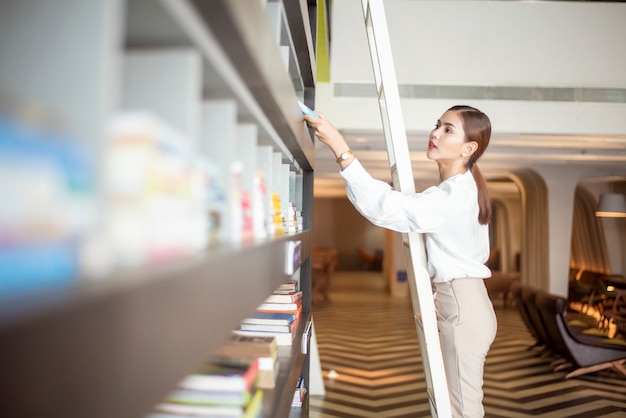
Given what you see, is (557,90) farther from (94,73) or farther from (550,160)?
(94,73)

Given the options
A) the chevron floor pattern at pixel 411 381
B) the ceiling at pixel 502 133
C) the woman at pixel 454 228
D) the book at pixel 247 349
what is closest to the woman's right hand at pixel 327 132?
the woman at pixel 454 228

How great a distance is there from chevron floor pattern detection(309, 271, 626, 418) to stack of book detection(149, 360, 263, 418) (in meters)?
3.59

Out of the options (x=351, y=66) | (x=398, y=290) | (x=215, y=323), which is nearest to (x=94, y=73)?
(x=215, y=323)

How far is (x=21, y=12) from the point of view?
1.72 feet

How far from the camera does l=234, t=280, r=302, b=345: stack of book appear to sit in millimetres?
1940

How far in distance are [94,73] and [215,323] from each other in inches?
14.6

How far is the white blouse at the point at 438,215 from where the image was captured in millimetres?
2301

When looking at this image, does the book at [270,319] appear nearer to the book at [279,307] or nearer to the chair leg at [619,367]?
the book at [279,307]

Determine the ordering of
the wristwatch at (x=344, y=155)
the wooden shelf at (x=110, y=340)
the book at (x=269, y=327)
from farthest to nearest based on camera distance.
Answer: the wristwatch at (x=344, y=155), the book at (x=269, y=327), the wooden shelf at (x=110, y=340)

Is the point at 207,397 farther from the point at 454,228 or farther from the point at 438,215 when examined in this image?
the point at 454,228

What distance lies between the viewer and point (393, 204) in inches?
90.5

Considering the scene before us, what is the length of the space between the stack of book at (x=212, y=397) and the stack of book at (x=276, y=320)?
0.58 meters

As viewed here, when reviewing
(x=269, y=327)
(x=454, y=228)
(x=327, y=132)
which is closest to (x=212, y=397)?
(x=269, y=327)

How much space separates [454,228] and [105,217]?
6.83 feet
